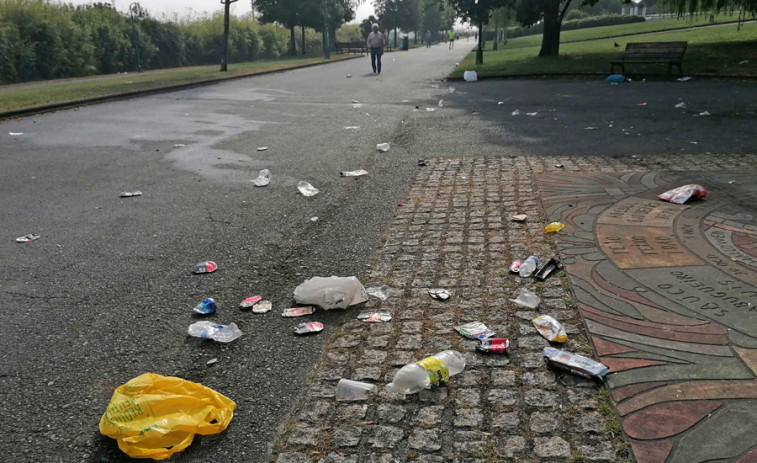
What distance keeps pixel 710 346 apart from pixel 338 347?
6.20 ft

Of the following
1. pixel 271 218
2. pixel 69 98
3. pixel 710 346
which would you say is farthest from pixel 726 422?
pixel 69 98

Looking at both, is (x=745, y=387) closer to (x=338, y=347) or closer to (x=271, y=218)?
(x=338, y=347)

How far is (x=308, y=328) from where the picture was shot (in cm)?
350

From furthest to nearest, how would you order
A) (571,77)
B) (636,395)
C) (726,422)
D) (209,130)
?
(571,77), (209,130), (636,395), (726,422)

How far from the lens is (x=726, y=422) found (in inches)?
98.2

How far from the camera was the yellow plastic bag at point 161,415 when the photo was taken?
99.0 inches

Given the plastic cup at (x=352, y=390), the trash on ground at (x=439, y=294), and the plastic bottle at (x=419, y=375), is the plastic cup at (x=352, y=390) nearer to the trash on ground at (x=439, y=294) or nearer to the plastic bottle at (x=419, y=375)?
the plastic bottle at (x=419, y=375)

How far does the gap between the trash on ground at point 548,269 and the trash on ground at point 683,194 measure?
6.18 feet

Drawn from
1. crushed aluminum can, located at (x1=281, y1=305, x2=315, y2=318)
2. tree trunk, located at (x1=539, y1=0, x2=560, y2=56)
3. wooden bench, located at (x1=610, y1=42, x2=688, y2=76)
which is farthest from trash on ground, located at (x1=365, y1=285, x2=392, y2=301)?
tree trunk, located at (x1=539, y1=0, x2=560, y2=56)

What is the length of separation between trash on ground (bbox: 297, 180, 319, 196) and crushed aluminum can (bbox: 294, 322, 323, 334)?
9.65 feet

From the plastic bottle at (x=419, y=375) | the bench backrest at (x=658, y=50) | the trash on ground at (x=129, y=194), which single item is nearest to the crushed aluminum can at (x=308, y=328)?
the plastic bottle at (x=419, y=375)

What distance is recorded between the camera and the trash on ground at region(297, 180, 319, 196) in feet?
20.9

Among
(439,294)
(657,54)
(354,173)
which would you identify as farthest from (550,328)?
(657,54)

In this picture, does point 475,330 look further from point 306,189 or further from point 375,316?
point 306,189
